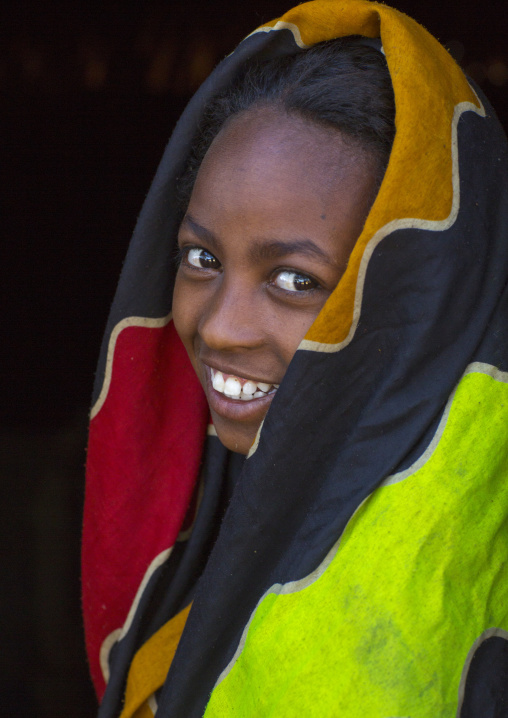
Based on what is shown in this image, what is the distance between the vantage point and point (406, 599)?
0.72 metres

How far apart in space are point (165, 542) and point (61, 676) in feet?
3.21

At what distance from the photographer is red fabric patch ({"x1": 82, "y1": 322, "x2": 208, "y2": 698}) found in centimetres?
121

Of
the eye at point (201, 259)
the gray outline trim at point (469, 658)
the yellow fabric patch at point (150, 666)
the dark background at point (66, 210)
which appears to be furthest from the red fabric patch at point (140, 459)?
the dark background at point (66, 210)

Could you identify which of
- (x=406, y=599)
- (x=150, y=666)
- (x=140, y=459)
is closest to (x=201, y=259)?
(x=140, y=459)

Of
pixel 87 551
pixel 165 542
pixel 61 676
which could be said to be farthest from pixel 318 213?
pixel 61 676

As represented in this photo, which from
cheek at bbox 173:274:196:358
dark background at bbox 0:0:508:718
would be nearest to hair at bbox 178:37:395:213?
cheek at bbox 173:274:196:358

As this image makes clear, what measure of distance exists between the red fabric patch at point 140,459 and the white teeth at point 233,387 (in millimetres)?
257

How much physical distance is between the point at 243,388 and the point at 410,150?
39 centimetres

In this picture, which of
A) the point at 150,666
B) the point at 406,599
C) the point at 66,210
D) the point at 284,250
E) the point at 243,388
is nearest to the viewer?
the point at 406,599

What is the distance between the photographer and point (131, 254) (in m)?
1.16

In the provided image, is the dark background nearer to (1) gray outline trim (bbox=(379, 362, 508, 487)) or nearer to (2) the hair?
(2) the hair

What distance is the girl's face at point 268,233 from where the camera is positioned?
85 cm

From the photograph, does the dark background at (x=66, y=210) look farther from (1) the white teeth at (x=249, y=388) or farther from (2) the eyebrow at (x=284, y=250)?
(2) the eyebrow at (x=284, y=250)

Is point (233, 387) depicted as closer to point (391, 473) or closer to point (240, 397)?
point (240, 397)
